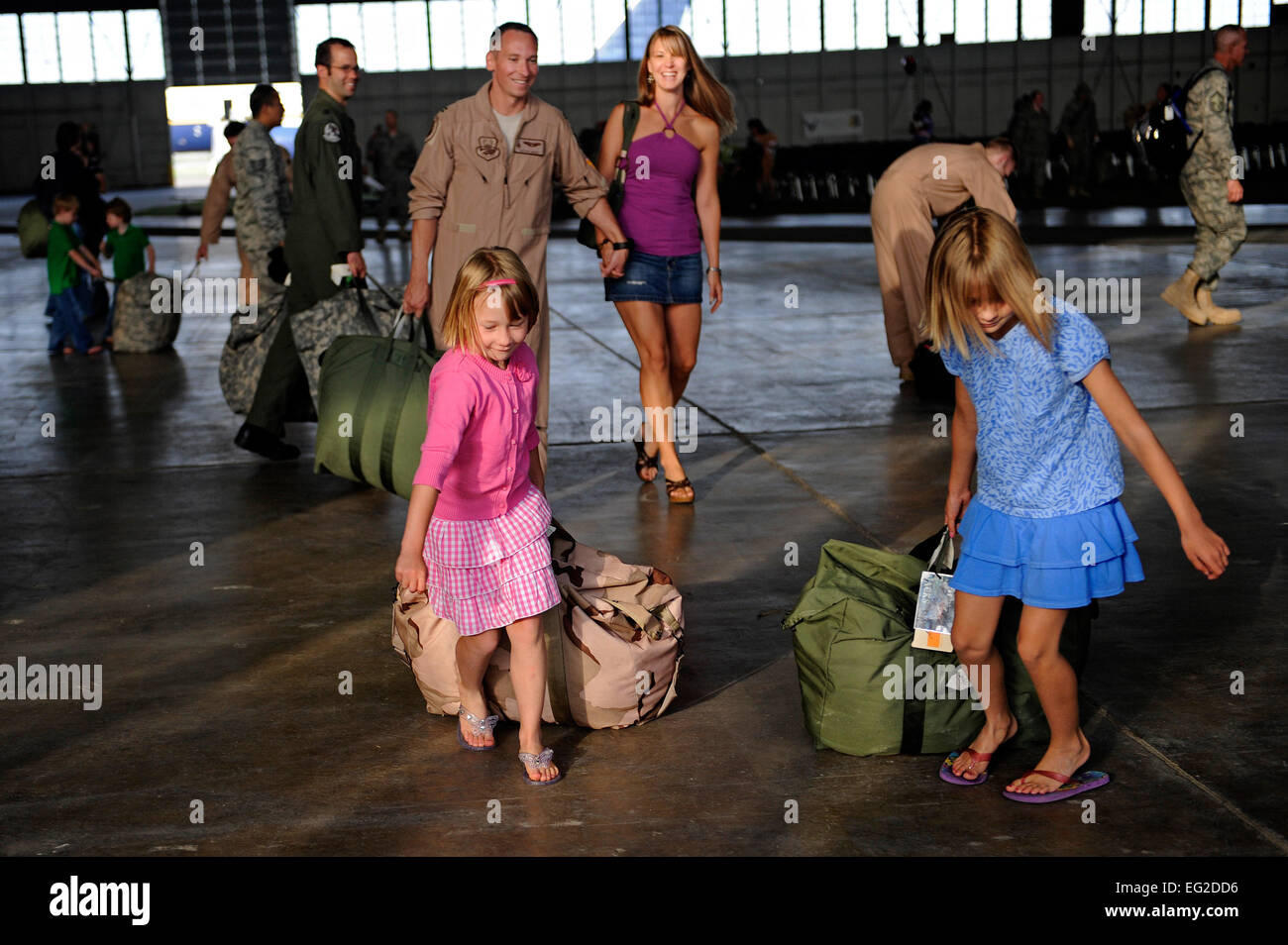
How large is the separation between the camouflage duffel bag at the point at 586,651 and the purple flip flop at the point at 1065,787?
3.18ft

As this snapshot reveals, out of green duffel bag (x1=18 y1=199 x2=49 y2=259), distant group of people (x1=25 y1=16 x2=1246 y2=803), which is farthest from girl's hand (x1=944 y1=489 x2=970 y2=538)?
green duffel bag (x1=18 y1=199 x2=49 y2=259)

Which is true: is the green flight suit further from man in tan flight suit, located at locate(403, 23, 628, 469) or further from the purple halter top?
the purple halter top

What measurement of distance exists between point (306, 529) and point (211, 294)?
1067cm

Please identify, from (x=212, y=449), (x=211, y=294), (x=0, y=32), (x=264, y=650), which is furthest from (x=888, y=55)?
(x=264, y=650)

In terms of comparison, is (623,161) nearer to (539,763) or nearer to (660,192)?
(660,192)

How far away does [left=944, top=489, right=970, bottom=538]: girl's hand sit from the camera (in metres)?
3.59

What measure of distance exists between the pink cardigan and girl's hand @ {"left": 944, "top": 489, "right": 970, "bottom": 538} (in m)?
1.06

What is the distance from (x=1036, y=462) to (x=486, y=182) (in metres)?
3.06

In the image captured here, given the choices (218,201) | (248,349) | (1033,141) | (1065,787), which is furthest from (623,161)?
(1033,141)

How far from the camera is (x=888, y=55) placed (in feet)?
148

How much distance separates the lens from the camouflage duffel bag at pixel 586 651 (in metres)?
3.80

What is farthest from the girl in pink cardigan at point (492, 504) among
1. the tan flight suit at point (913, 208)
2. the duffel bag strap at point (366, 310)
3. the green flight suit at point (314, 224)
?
the tan flight suit at point (913, 208)

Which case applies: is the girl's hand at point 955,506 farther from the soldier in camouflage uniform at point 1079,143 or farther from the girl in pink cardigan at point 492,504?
the soldier in camouflage uniform at point 1079,143
